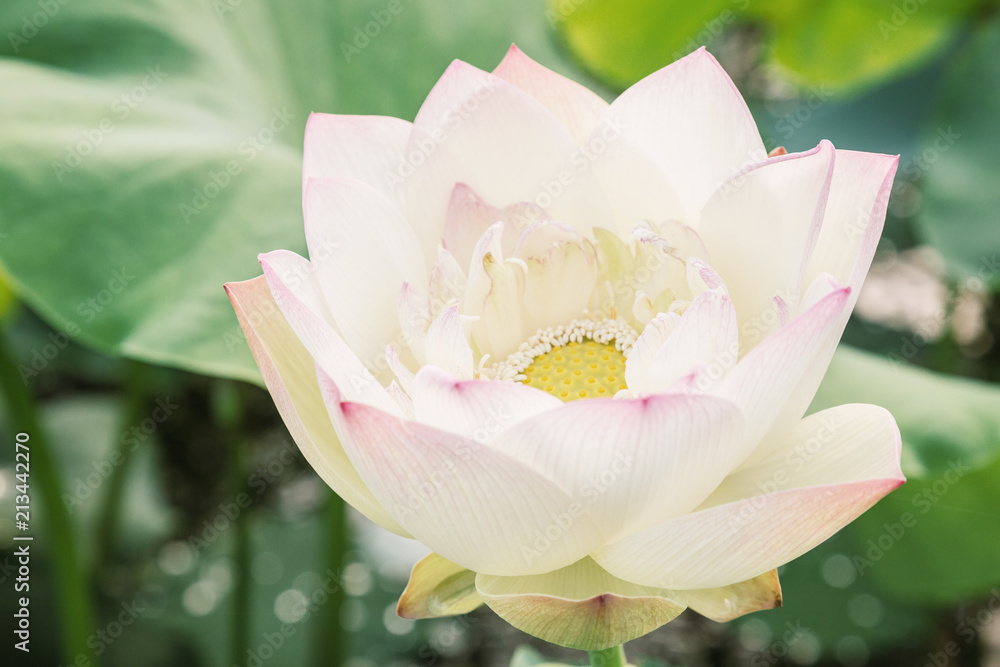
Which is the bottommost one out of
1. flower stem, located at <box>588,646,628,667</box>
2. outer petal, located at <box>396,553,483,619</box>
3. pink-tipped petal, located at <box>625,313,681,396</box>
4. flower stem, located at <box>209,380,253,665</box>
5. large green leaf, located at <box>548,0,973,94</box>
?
flower stem, located at <box>209,380,253,665</box>

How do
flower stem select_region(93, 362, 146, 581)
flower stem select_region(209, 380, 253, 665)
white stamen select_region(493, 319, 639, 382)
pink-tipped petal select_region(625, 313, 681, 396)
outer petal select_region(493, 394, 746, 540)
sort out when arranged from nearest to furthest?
1. outer petal select_region(493, 394, 746, 540)
2. pink-tipped petal select_region(625, 313, 681, 396)
3. white stamen select_region(493, 319, 639, 382)
4. flower stem select_region(209, 380, 253, 665)
5. flower stem select_region(93, 362, 146, 581)

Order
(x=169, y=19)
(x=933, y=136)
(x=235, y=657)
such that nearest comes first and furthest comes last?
1. (x=169, y=19)
2. (x=933, y=136)
3. (x=235, y=657)

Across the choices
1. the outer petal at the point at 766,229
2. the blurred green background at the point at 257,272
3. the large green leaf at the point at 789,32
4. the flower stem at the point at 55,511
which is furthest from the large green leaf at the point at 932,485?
the flower stem at the point at 55,511

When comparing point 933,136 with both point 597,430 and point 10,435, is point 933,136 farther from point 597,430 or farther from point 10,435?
point 10,435

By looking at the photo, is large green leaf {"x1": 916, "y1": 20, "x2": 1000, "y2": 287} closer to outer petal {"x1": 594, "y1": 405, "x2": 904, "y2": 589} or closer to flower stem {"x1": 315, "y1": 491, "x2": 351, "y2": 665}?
outer petal {"x1": 594, "y1": 405, "x2": 904, "y2": 589}

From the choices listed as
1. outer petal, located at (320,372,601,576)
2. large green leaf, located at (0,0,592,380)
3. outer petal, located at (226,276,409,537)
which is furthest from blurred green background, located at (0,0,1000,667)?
outer petal, located at (320,372,601,576)

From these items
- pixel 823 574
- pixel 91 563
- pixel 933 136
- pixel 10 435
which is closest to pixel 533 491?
pixel 933 136

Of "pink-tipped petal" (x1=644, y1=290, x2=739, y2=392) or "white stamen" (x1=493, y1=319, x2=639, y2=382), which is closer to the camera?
"pink-tipped petal" (x1=644, y1=290, x2=739, y2=392)
